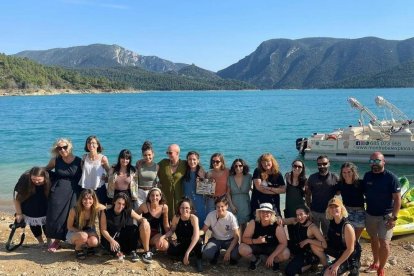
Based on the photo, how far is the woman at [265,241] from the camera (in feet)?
21.4

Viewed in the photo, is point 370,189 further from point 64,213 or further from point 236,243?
point 64,213

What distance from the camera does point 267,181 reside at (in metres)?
7.09

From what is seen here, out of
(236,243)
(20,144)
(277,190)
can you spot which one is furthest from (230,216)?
(20,144)

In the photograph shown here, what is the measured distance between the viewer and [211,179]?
283 inches

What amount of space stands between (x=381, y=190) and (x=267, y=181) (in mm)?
1808

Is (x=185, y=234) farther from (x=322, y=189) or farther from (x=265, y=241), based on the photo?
(x=322, y=189)

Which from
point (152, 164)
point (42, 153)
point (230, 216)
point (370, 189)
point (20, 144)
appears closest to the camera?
point (370, 189)

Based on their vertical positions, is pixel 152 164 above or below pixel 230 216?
above

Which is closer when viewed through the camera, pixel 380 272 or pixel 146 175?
pixel 380 272

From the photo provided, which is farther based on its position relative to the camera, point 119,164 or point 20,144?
point 20,144

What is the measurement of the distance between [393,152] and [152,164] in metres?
18.1

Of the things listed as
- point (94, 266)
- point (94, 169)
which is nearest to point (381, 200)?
point (94, 266)

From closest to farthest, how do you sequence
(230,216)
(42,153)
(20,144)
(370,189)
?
1. (370,189)
2. (230,216)
3. (42,153)
4. (20,144)

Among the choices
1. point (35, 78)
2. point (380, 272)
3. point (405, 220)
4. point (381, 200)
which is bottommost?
point (405, 220)
